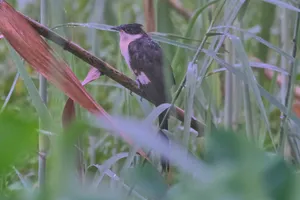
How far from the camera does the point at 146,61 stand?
1.14m

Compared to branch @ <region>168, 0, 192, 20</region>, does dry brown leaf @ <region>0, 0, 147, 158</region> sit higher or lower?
higher

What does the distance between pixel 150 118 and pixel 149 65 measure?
0.42 metres

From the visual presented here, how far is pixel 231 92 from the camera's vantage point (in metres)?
1.21

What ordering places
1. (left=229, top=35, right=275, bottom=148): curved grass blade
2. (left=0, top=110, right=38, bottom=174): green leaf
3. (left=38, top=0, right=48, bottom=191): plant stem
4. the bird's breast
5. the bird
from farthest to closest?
the bird's breast < the bird < (left=38, top=0, right=48, bottom=191): plant stem < (left=229, top=35, right=275, bottom=148): curved grass blade < (left=0, top=110, right=38, bottom=174): green leaf

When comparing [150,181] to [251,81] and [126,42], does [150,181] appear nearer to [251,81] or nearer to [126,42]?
[251,81]

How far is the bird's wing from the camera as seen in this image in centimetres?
105

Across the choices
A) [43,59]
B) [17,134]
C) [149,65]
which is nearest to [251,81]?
[43,59]

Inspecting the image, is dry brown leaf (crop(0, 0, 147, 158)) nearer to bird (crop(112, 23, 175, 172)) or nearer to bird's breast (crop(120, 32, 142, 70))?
bird (crop(112, 23, 175, 172))

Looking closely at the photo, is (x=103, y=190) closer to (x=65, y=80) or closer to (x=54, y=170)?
(x=54, y=170)

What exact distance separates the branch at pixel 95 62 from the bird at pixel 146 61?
0.08ft

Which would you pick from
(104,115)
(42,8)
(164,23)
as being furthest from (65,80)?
(164,23)

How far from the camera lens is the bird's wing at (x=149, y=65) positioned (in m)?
1.05

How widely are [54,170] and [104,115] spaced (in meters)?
0.53

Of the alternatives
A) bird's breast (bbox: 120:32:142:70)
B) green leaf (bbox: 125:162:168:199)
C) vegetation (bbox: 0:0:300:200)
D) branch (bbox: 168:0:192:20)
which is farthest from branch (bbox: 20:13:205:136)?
branch (bbox: 168:0:192:20)
